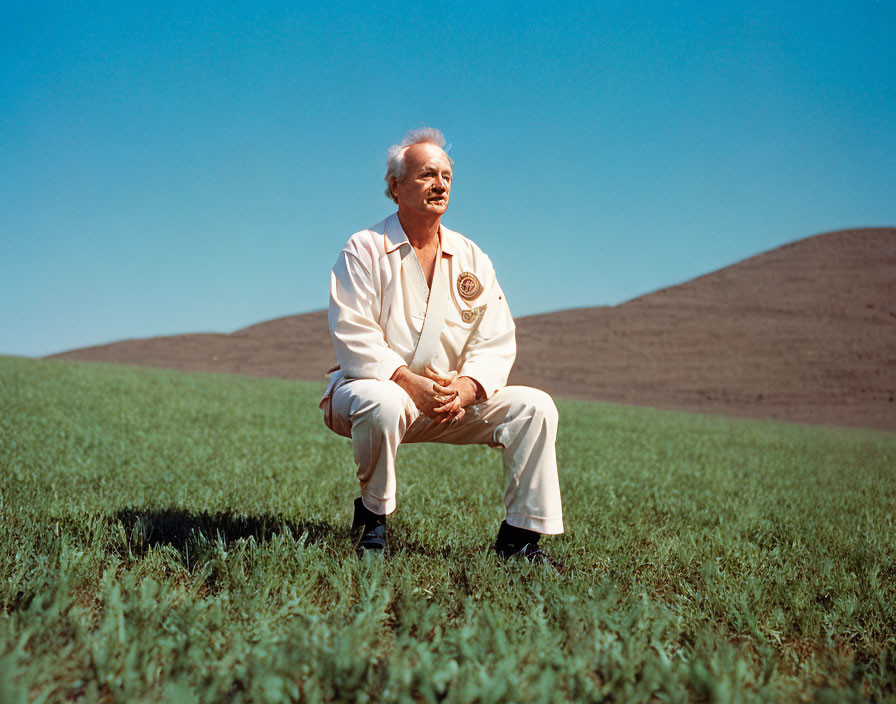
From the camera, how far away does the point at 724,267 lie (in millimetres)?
62062

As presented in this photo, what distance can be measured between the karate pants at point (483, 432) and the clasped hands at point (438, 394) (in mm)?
50

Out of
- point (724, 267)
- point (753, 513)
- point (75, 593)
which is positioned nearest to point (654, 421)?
point (753, 513)

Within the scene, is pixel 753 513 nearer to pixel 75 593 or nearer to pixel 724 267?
pixel 75 593

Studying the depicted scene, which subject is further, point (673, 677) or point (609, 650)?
point (609, 650)

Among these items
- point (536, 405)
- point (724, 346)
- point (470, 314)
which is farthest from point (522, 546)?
point (724, 346)

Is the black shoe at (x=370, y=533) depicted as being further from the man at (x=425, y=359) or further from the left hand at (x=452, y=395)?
the left hand at (x=452, y=395)

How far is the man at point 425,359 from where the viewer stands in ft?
10.4

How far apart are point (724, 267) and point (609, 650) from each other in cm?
6532

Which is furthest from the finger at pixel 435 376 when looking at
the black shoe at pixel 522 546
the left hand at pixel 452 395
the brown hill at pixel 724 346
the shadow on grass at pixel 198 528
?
the brown hill at pixel 724 346


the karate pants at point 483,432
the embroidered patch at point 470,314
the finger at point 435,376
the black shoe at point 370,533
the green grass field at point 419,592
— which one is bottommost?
the green grass field at point 419,592

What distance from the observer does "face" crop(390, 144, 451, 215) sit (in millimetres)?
3412

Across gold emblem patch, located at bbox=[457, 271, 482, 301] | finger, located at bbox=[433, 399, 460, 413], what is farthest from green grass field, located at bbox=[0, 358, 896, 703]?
gold emblem patch, located at bbox=[457, 271, 482, 301]

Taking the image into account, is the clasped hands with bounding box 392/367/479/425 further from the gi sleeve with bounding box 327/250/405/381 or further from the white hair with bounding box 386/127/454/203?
the white hair with bounding box 386/127/454/203

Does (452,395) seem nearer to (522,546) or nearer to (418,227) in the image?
(522,546)
